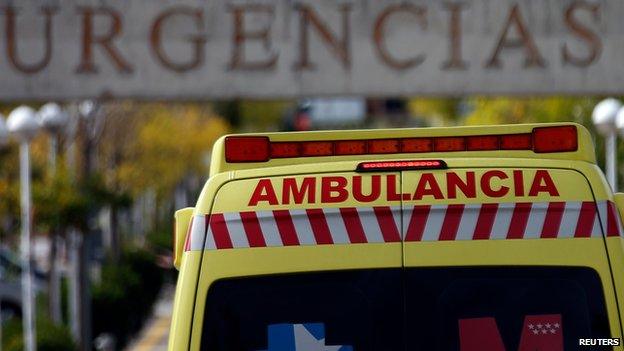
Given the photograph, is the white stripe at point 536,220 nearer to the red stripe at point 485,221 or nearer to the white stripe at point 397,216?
the red stripe at point 485,221

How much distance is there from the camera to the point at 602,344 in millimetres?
6086

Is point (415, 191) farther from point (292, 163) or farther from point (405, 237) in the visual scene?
point (292, 163)

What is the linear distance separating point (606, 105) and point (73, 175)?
12694mm

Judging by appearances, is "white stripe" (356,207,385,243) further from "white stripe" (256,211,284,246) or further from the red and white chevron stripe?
"white stripe" (256,211,284,246)

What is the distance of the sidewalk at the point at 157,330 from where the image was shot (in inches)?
1204

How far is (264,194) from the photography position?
20.8 feet

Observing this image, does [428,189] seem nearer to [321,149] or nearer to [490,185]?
[490,185]

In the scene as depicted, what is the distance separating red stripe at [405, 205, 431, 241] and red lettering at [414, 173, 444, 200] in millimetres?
45

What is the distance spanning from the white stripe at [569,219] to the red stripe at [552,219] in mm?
12

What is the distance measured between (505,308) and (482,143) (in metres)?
0.77

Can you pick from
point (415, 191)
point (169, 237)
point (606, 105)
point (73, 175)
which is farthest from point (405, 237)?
point (169, 237)

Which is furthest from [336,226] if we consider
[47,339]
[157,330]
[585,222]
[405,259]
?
[157,330]

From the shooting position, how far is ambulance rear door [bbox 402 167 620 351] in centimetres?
612

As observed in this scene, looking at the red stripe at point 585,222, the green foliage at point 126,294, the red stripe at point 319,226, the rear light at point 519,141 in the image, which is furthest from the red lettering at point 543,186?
the green foliage at point 126,294
